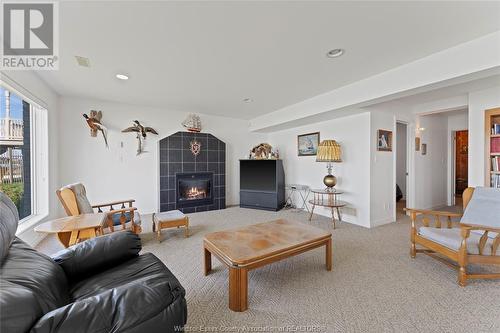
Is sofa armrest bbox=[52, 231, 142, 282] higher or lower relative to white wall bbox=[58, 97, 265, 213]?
lower

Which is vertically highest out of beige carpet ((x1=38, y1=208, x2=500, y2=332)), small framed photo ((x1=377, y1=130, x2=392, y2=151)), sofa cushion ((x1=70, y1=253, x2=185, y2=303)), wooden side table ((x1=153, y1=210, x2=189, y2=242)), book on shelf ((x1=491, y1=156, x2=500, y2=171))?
small framed photo ((x1=377, y1=130, x2=392, y2=151))

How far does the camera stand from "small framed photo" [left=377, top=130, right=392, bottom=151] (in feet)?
13.1

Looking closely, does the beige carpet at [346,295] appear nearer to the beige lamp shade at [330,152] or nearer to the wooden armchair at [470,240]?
the wooden armchair at [470,240]

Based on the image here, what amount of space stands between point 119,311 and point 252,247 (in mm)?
1257

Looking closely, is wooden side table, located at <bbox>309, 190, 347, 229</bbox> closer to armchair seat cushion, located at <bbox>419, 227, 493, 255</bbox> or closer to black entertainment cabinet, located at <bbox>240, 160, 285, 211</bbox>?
black entertainment cabinet, located at <bbox>240, 160, 285, 211</bbox>

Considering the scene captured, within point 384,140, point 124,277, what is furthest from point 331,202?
point 124,277

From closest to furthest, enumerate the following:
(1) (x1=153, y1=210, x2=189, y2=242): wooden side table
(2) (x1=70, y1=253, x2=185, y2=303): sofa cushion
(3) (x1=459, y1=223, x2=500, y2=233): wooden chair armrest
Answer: (2) (x1=70, y1=253, x2=185, y2=303): sofa cushion, (3) (x1=459, y1=223, x2=500, y2=233): wooden chair armrest, (1) (x1=153, y1=210, x2=189, y2=242): wooden side table

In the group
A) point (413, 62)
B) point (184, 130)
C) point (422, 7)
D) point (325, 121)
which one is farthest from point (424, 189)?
point (184, 130)

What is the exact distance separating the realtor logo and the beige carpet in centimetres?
241

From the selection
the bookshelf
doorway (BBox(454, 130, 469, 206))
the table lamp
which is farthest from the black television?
doorway (BBox(454, 130, 469, 206))

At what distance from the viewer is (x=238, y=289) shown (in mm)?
1721

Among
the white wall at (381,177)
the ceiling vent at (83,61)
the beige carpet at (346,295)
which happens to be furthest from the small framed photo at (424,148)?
the ceiling vent at (83,61)

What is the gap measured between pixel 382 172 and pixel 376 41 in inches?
106

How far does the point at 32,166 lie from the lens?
3.33 meters
